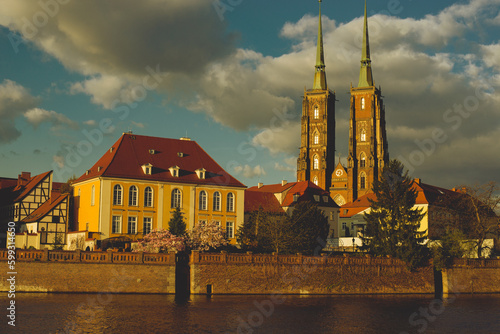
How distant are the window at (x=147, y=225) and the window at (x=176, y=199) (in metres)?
2.89

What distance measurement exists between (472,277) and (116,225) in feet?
111

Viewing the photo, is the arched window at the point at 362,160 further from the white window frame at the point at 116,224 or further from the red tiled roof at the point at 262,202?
the white window frame at the point at 116,224

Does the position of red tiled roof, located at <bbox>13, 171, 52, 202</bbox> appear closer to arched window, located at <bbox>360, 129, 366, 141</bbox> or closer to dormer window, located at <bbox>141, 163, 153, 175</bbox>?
dormer window, located at <bbox>141, 163, 153, 175</bbox>

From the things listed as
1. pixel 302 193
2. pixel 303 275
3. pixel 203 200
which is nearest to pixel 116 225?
pixel 203 200

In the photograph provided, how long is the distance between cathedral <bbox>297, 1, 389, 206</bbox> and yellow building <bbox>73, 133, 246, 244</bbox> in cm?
6504

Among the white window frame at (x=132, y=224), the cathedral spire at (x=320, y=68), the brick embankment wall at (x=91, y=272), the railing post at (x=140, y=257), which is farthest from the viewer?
the cathedral spire at (x=320, y=68)

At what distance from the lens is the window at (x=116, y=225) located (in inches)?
2458

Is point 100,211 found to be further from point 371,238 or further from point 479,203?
point 479,203

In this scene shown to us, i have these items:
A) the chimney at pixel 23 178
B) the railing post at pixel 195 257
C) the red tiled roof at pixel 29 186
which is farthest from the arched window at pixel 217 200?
the chimney at pixel 23 178

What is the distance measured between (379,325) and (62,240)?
121 ft

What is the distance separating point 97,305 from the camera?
41.0 metres

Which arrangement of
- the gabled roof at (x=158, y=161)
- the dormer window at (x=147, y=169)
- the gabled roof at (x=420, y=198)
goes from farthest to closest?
the gabled roof at (x=420, y=198), the dormer window at (x=147, y=169), the gabled roof at (x=158, y=161)

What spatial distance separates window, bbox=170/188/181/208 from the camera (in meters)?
66.2

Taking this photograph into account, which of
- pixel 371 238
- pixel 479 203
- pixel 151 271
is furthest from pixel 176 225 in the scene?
pixel 479 203
